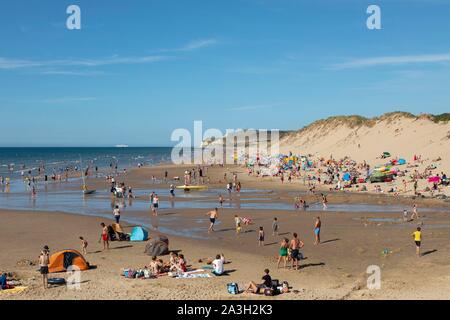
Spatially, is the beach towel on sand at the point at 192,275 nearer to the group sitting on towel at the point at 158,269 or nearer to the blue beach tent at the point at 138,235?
the group sitting on towel at the point at 158,269

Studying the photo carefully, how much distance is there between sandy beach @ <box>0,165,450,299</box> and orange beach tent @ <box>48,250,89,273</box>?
57 centimetres

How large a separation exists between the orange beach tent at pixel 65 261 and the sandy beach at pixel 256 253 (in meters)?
0.57

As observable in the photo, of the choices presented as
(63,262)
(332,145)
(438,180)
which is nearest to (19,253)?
(63,262)

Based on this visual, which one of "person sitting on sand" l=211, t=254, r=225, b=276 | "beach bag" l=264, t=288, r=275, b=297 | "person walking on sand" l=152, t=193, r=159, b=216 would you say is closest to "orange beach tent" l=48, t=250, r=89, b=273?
"person sitting on sand" l=211, t=254, r=225, b=276

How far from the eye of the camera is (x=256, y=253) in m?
21.8

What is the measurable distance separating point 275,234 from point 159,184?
111 ft

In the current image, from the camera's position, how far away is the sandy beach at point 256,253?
15.9m

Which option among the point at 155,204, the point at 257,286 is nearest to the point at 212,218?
the point at 155,204

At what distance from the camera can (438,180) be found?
41.8 metres

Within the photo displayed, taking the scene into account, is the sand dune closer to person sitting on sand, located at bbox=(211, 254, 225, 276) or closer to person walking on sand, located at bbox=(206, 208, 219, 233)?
person walking on sand, located at bbox=(206, 208, 219, 233)

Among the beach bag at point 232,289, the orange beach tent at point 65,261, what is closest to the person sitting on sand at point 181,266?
the beach bag at point 232,289
